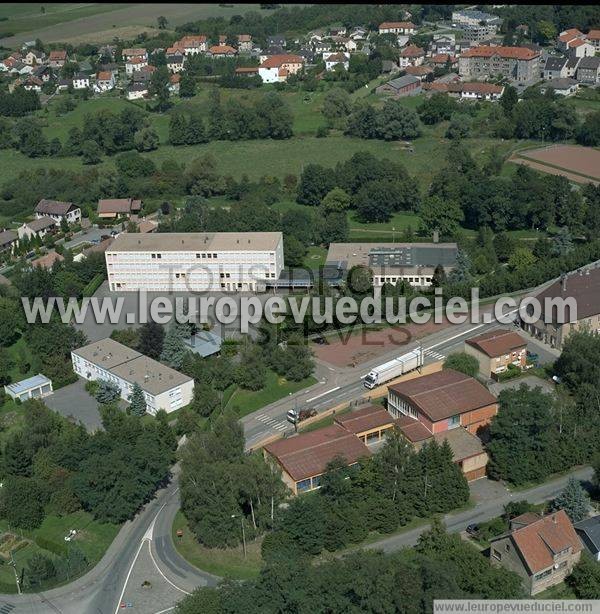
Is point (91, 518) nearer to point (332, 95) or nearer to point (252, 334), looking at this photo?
point (252, 334)

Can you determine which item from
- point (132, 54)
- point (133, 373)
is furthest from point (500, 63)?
point (133, 373)

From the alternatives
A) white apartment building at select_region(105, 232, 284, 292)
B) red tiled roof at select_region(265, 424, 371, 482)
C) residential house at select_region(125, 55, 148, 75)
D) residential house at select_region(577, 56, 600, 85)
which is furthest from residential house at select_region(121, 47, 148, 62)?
red tiled roof at select_region(265, 424, 371, 482)

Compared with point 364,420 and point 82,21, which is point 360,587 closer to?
point 364,420

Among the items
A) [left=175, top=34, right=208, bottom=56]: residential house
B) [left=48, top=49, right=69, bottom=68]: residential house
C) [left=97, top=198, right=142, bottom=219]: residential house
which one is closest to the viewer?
[left=97, top=198, right=142, bottom=219]: residential house

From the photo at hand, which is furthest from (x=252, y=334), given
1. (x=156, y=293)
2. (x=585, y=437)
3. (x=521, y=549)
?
(x=521, y=549)

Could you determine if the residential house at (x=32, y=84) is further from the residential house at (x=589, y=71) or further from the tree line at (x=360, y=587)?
the tree line at (x=360, y=587)

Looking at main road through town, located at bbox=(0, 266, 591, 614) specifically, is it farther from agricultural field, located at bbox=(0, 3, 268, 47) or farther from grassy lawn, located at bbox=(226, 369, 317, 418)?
agricultural field, located at bbox=(0, 3, 268, 47)

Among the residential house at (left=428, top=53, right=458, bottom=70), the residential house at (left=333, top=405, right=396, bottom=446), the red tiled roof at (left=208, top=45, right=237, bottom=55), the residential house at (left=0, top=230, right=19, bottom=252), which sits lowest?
the residential house at (left=0, top=230, right=19, bottom=252)

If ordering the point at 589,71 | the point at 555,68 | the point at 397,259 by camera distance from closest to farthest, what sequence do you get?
the point at 397,259, the point at 589,71, the point at 555,68

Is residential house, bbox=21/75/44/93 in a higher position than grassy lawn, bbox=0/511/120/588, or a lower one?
higher
